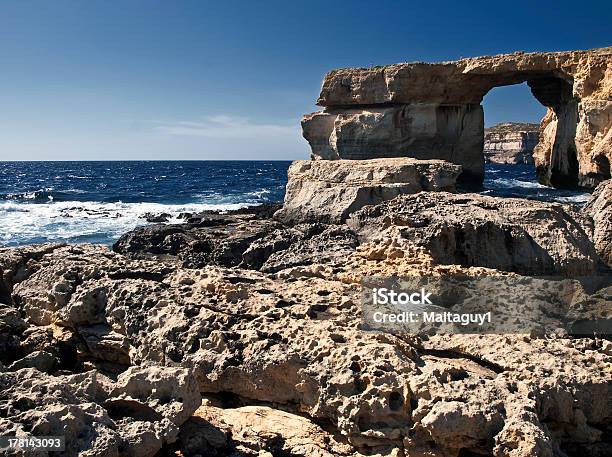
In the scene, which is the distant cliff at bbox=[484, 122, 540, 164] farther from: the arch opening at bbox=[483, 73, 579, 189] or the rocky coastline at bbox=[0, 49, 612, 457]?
the rocky coastline at bbox=[0, 49, 612, 457]

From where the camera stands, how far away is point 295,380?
4496 millimetres

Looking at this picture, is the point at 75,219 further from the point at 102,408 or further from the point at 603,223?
the point at 102,408

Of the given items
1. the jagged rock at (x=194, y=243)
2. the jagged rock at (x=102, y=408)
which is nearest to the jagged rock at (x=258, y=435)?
the jagged rock at (x=102, y=408)

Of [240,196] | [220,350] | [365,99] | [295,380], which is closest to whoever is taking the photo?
[295,380]

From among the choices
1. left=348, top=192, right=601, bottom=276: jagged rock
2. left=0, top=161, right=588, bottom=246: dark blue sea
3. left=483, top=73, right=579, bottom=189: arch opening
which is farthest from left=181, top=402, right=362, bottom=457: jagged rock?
left=483, top=73, right=579, bottom=189: arch opening

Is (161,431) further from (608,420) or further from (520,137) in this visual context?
(520,137)

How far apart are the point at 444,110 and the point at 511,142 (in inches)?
2855

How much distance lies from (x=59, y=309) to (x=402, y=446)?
426cm

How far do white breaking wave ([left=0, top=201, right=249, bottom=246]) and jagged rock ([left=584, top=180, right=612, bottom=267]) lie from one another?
1651cm

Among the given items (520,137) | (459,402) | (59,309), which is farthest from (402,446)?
(520,137)

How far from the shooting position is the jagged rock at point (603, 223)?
31.1 feet

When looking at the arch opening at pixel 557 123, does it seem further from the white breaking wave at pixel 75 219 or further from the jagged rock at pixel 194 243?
the jagged rock at pixel 194 243

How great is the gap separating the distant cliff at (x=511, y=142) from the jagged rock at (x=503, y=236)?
8925 centimetres

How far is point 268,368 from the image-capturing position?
458 centimetres
